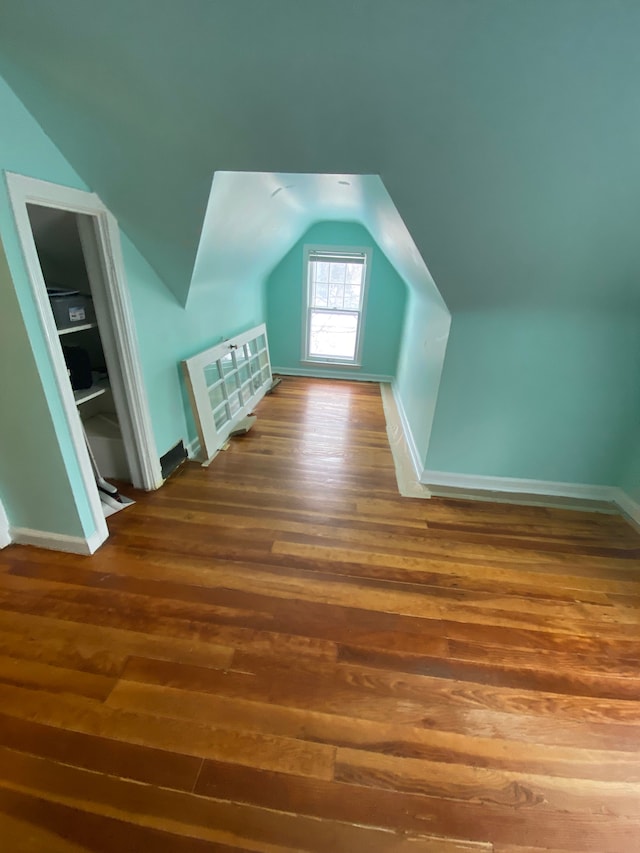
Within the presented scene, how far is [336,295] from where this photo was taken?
4777 millimetres

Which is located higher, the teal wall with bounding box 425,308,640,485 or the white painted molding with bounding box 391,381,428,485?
the teal wall with bounding box 425,308,640,485

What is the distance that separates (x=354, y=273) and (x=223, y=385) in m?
2.60

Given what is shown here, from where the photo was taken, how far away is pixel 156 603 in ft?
5.40

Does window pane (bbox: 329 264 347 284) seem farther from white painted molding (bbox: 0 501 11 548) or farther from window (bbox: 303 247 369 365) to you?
white painted molding (bbox: 0 501 11 548)

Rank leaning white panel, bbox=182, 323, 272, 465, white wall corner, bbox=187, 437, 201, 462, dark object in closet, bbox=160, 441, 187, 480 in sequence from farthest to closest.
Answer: white wall corner, bbox=187, 437, 201, 462
leaning white panel, bbox=182, 323, 272, 465
dark object in closet, bbox=160, 441, 187, 480

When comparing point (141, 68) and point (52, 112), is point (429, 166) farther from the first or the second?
point (52, 112)

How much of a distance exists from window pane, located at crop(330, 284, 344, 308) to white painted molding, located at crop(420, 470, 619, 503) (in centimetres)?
301

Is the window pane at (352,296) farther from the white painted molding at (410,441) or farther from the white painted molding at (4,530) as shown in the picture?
the white painted molding at (4,530)

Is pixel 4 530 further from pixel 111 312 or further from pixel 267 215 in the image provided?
pixel 267 215

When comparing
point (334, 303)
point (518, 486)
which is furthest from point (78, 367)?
point (334, 303)

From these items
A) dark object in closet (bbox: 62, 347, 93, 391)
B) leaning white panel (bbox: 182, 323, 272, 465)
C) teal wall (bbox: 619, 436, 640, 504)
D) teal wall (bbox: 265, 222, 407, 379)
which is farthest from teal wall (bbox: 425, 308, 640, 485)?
teal wall (bbox: 265, 222, 407, 379)

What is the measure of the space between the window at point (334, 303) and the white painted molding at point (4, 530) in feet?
12.4

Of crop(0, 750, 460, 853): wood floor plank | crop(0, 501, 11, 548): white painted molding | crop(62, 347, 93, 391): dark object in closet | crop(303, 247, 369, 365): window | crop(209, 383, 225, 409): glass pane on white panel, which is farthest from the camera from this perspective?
crop(303, 247, 369, 365): window

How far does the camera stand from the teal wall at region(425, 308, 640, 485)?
2211 millimetres
